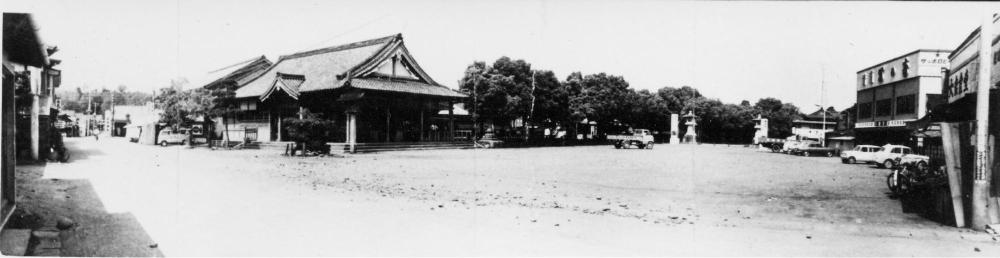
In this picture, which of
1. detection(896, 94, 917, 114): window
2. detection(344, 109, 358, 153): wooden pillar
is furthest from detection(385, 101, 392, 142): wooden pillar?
detection(896, 94, 917, 114): window

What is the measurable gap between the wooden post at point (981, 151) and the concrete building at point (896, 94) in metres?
4.21

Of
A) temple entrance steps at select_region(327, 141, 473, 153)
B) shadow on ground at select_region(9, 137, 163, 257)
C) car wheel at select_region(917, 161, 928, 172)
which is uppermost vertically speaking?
car wheel at select_region(917, 161, 928, 172)

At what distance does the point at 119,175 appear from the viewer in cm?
924

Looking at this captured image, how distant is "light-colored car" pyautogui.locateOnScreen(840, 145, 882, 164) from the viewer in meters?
15.4

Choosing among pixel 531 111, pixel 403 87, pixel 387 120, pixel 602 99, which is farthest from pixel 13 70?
pixel 602 99

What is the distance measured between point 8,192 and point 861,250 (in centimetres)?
834

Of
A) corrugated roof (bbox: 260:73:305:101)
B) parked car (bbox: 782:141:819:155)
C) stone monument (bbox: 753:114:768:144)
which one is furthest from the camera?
stone monument (bbox: 753:114:768:144)

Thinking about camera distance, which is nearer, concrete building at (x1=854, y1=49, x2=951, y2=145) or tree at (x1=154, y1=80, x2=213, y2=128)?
concrete building at (x1=854, y1=49, x2=951, y2=145)

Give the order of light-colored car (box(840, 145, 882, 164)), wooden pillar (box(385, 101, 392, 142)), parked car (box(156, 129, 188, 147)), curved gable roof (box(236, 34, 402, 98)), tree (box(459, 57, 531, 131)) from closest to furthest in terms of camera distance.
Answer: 1. light-colored car (box(840, 145, 882, 164))
2. wooden pillar (box(385, 101, 392, 142))
3. curved gable roof (box(236, 34, 402, 98))
4. parked car (box(156, 129, 188, 147))
5. tree (box(459, 57, 531, 131))

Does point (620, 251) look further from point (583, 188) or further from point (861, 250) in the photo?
point (583, 188)

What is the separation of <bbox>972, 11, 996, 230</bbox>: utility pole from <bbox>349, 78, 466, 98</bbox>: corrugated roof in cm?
1759

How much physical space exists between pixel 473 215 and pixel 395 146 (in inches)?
578

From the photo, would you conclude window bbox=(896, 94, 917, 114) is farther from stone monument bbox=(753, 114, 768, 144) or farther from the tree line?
stone monument bbox=(753, 114, 768, 144)

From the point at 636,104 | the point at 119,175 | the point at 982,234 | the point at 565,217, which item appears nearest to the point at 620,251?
the point at 565,217
